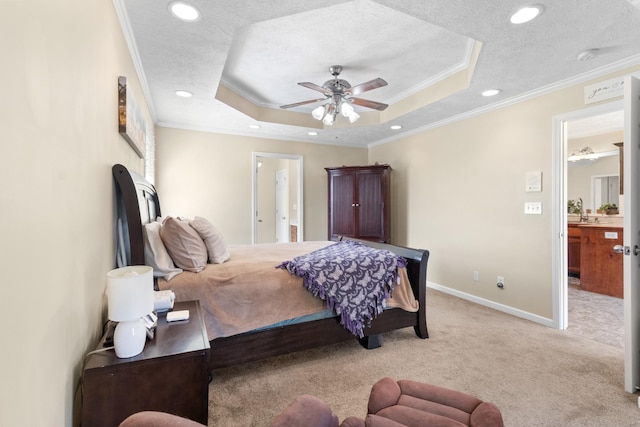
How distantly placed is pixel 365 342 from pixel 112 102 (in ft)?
8.12

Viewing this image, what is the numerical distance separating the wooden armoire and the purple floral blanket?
7.97ft

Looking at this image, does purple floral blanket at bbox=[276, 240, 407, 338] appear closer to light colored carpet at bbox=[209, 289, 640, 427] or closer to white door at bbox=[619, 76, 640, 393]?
light colored carpet at bbox=[209, 289, 640, 427]

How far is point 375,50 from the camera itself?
Result: 2.85 m

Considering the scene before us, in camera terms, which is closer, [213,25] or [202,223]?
[213,25]

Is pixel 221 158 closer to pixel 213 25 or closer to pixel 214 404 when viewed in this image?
pixel 213 25

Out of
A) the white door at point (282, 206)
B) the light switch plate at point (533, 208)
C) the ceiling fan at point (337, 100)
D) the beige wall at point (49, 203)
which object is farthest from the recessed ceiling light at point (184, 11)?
the white door at point (282, 206)

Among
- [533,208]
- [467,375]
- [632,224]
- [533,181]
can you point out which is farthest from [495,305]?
[632,224]

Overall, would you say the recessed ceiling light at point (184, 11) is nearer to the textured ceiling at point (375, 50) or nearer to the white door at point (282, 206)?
the textured ceiling at point (375, 50)

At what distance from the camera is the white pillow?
6.40ft

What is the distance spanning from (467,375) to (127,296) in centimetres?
218

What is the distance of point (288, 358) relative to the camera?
2.41m

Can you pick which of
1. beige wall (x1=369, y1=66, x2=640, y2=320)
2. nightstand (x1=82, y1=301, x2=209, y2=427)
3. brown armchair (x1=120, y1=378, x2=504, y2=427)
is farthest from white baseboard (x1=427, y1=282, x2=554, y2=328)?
nightstand (x1=82, y1=301, x2=209, y2=427)

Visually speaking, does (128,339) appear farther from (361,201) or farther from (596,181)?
(596,181)

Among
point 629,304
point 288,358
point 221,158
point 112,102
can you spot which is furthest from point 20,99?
point 221,158
